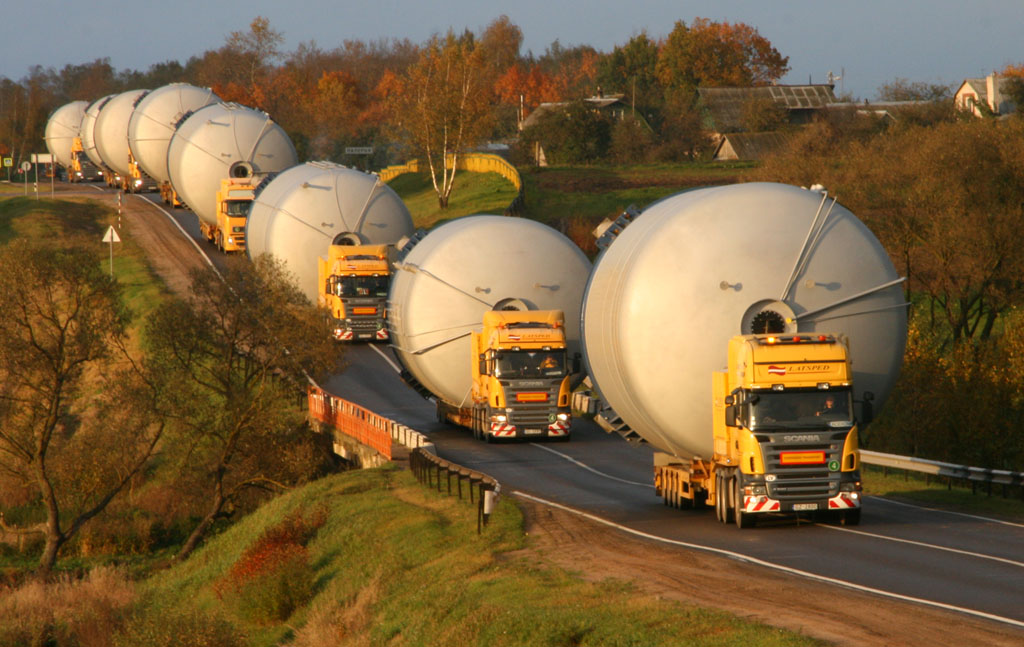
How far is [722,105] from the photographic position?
106 metres

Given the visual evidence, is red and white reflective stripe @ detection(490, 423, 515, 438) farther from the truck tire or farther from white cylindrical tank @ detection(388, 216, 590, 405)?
the truck tire

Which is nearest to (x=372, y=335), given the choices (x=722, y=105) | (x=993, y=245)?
(x=993, y=245)

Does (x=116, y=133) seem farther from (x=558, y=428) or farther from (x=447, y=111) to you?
(x=558, y=428)

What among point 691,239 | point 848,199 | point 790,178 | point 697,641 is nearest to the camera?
point 697,641

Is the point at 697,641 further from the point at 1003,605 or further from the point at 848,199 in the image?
the point at 848,199

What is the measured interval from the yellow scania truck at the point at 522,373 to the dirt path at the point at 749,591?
7878 mm

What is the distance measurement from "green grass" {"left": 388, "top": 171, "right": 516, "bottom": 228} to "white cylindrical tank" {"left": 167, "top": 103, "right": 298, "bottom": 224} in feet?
33.8

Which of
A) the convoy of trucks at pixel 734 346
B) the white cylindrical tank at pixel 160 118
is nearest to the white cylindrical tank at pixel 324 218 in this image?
the convoy of trucks at pixel 734 346

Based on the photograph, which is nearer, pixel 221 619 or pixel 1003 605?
pixel 1003 605

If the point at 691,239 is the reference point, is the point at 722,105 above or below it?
above

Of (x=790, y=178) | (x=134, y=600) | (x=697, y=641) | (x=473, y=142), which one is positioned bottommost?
(x=134, y=600)

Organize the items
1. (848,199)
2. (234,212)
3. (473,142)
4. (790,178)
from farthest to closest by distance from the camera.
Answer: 1. (473,142)
2. (234,212)
3. (790,178)
4. (848,199)

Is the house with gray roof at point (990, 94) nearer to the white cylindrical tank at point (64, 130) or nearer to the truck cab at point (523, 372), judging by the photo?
the truck cab at point (523, 372)

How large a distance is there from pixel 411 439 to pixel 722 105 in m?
80.0
